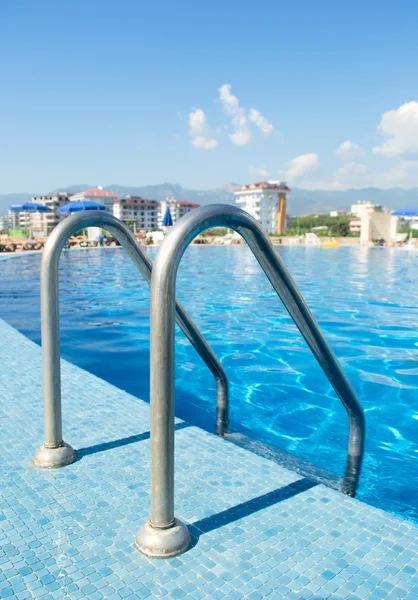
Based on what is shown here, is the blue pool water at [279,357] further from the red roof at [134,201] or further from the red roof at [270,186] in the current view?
the red roof at [134,201]

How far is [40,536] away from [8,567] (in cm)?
19

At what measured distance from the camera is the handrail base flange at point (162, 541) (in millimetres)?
1806

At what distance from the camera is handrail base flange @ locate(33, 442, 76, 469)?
2484 mm

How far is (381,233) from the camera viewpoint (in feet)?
178

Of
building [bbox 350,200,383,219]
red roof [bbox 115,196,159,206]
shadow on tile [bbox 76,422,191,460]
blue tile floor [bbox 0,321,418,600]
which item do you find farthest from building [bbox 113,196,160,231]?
blue tile floor [bbox 0,321,418,600]

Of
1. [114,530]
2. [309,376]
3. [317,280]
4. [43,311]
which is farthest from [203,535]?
[317,280]

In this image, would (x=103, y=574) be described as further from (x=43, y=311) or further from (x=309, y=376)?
(x=309, y=376)

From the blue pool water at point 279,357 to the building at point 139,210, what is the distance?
342 feet

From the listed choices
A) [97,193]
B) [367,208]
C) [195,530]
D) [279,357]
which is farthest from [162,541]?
[97,193]

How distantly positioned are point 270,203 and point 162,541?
326ft

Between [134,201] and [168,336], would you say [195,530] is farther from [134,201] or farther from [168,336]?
[134,201]

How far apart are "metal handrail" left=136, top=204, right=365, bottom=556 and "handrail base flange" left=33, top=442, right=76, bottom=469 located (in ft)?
2.60

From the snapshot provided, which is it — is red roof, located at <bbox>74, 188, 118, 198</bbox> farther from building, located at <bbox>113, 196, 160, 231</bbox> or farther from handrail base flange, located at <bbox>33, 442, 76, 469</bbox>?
handrail base flange, located at <bbox>33, 442, 76, 469</bbox>

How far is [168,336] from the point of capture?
165cm
